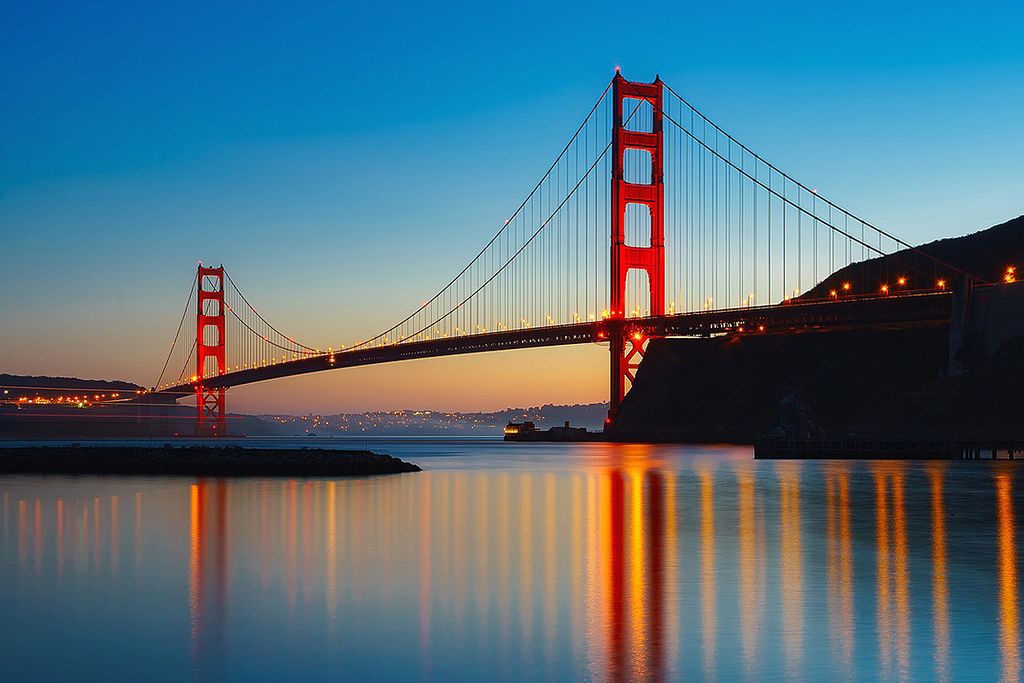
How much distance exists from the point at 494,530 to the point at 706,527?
3482 mm

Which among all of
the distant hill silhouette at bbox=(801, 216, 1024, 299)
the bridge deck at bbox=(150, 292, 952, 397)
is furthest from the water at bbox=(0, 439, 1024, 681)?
the distant hill silhouette at bbox=(801, 216, 1024, 299)

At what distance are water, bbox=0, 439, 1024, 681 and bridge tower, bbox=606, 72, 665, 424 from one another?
172 ft

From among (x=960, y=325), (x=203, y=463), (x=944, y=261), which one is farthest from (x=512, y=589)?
(x=944, y=261)

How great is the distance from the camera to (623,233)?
7969 cm

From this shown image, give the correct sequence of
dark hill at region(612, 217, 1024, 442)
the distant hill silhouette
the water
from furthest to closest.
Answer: the distant hill silhouette
dark hill at region(612, 217, 1024, 442)
the water

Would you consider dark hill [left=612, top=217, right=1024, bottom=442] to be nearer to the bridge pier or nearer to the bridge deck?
the bridge pier

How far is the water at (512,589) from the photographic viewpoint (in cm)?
857

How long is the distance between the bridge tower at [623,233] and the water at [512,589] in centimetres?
5237

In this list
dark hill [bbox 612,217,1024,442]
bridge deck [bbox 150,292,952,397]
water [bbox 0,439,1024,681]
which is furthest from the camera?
bridge deck [bbox 150,292,952,397]

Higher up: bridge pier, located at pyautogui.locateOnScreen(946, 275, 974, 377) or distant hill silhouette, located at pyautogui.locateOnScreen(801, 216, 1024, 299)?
distant hill silhouette, located at pyautogui.locateOnScreen(801, 216, 1024, 299)

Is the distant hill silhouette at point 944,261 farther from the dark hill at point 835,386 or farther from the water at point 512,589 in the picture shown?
the water at point 512,589

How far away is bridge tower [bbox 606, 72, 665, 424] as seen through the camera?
257ft

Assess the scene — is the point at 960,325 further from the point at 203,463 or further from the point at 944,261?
the point at 944,261

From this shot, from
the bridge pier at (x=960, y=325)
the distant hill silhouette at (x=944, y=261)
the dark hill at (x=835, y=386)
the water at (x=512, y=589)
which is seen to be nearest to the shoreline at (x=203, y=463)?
the water at (x=512, y=589)
